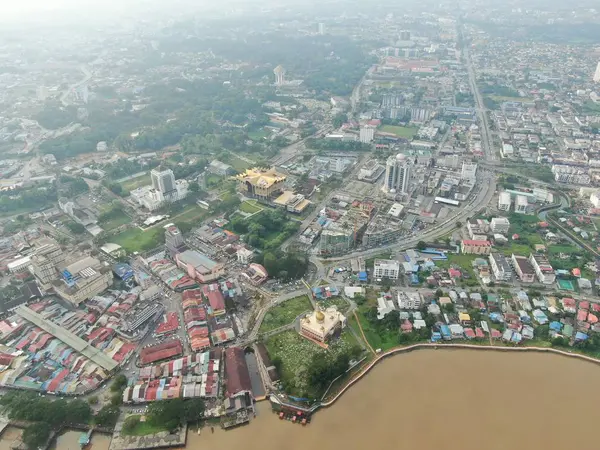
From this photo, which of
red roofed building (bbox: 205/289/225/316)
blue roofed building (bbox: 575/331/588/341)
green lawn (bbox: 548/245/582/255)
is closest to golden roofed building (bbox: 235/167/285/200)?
red roofed building (bbox: 205/289/225/316)

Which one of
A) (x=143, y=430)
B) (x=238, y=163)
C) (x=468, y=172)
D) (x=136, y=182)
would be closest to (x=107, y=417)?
(x=143, y=430)

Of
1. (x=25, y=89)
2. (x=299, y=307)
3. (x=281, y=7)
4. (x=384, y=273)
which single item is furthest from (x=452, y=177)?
(x=281, y=7)

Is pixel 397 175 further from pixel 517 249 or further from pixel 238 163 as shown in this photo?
pixel 238 163

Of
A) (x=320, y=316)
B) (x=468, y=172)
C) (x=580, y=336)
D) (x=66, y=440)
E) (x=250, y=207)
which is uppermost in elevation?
(x=320, y=316)

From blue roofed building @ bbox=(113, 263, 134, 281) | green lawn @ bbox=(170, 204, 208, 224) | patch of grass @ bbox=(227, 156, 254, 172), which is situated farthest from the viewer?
patch of grass @ bbox=(227, 156, 254, 172)

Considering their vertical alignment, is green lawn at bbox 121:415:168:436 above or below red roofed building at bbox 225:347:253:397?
below

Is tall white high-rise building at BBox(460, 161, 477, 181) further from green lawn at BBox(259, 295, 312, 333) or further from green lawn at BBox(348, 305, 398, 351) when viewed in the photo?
green lawn at BBox(259, 295, 312, 333)

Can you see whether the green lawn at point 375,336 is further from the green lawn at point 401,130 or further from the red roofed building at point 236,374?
the green lawn at point 401,130
